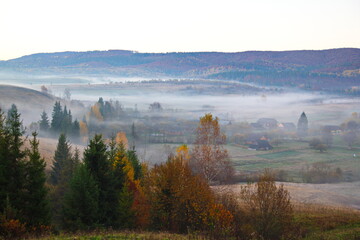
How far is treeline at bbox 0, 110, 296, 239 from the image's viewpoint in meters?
19.7

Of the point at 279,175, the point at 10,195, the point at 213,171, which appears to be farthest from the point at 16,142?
the point at 279,175

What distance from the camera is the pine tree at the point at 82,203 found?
21.1 m

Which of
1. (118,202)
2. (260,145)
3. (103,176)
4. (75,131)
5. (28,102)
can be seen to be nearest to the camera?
(103,176)

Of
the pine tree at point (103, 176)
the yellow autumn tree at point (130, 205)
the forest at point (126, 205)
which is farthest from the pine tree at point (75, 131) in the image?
the pine tree at point (103, 176)

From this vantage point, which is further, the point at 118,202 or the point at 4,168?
the point at 118,202

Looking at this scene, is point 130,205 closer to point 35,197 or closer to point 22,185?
point 35,197

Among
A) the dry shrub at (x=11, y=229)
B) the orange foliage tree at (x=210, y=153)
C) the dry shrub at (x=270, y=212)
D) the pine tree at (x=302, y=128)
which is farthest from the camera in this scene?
the pine tree at (x=302, y=128)

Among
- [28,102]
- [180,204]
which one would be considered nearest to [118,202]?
[180,204]

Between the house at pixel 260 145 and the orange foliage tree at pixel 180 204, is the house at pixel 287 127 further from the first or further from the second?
the orange foliage tree at pixel 180 204

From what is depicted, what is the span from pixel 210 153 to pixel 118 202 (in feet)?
33.8

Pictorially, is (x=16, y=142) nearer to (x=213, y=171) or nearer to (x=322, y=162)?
(x=213, y=171)

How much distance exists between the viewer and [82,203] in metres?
21.4

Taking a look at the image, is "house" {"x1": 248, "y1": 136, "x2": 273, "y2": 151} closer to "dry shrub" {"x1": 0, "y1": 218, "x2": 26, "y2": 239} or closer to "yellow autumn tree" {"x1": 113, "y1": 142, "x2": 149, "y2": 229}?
"yellow autumn tree" {"x1": 113, "y1": 142, "x2": 149, "y2": 229}

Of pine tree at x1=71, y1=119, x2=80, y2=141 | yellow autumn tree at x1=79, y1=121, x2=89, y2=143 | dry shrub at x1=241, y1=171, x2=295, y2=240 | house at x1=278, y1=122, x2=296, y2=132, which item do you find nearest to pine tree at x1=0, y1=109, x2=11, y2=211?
dry shrub at x1=241, y1=171, x2=295, y2=240
